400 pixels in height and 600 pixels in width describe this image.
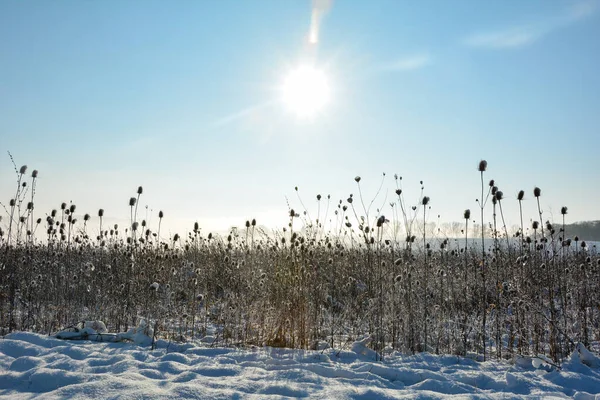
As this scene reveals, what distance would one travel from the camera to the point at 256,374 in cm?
349

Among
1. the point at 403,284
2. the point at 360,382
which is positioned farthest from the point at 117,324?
the point at 403,284

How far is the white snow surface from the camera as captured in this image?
2988 millimetres

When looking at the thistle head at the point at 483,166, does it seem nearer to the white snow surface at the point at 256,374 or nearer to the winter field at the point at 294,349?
the winter field at the point at 294,349

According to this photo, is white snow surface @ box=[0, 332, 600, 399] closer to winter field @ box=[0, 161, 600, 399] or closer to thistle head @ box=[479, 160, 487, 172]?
winter field @ box=[0, 161, 600, 399]

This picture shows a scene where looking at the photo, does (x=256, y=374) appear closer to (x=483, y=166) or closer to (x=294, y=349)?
(x=294, y=349)

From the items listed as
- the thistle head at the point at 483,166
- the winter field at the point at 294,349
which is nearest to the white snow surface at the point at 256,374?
the winter field at the point at 294,349

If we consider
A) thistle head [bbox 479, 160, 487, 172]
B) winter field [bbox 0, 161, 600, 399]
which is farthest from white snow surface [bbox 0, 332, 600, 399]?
thistle head [bbox 479, 160, 487, 172]

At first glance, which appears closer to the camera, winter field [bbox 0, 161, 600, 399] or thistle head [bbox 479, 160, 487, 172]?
winter field [bbox 0, 161, 600, 399]

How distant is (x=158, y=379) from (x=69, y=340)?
179cm

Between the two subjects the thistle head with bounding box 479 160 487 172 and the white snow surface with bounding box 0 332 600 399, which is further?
the thistle head with bounding box 479 160 487 172

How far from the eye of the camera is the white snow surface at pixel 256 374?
9.80 ft

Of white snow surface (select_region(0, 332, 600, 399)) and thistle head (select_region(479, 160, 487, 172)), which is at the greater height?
thistle head (select_region(479, 160, 487, 172))

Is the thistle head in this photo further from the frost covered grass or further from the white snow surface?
the white snow surface

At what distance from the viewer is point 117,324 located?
542 centimetres
